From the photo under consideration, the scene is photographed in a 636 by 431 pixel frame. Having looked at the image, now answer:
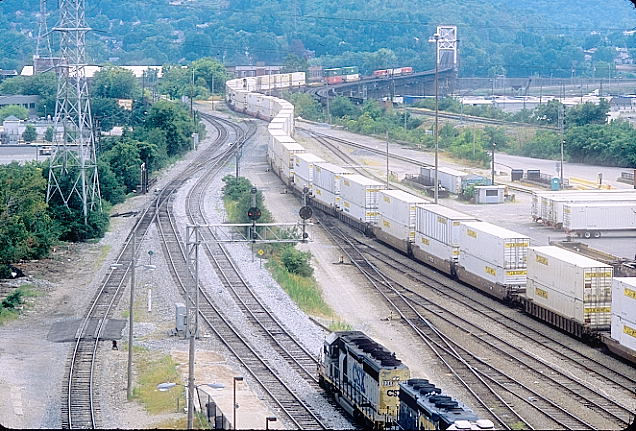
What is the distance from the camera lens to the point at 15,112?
10988 centimetres

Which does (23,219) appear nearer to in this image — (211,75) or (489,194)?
(489,194)

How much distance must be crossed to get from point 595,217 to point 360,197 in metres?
10.5

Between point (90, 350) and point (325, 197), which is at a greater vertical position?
point (325, 197)

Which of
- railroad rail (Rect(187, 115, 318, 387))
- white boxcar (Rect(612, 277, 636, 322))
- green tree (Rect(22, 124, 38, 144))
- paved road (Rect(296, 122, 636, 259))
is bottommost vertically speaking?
paved road (Rect(296, 122, 636, 259))

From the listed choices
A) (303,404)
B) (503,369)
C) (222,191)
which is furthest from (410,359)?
(222,191)

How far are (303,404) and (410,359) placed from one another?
553cm

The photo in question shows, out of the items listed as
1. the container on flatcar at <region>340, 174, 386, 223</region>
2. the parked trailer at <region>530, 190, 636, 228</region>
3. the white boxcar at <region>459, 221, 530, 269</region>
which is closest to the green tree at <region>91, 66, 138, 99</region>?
the container on flatcar at <region>340, 174, 386, 223</region>

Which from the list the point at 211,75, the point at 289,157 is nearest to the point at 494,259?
the point at 289,157

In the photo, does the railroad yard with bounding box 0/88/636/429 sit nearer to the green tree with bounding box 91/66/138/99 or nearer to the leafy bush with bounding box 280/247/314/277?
the leafy bush with bounding box 280/247/314/277

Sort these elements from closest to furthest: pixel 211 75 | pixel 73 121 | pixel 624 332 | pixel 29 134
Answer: pixel 624 332 → pixel 73 121 → pixel 29 134 → pixel 211 75

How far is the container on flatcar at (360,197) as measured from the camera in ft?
165

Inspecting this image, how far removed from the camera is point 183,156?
82.1 meters

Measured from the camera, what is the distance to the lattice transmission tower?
4634 cm

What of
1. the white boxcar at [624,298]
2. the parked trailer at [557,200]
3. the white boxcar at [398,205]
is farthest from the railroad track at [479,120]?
the white boxcar at [624,298]
